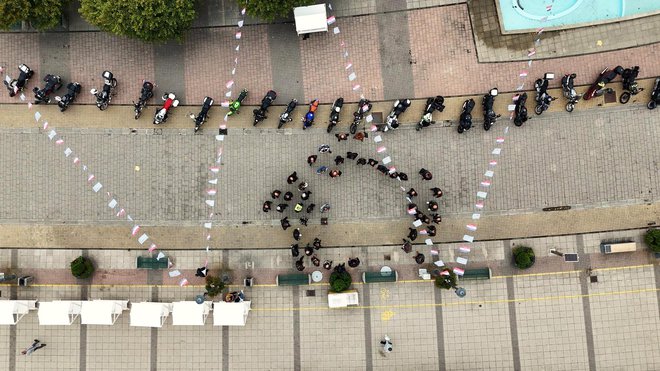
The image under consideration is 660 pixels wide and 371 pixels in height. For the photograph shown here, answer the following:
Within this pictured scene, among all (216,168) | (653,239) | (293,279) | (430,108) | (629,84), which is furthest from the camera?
(216,168)

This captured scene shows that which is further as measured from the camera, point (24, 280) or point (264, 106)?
point (24, 280)

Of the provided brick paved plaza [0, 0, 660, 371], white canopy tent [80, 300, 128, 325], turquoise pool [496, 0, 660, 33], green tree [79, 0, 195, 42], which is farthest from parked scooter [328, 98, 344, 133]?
white canopy tent [80, 300, 128, 325]

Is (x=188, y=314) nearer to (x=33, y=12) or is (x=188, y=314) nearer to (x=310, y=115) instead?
(x=310, y=115)

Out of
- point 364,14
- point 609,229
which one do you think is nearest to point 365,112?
point 364,14

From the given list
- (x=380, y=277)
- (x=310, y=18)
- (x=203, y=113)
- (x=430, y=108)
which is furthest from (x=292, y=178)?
(x=310, y=18)

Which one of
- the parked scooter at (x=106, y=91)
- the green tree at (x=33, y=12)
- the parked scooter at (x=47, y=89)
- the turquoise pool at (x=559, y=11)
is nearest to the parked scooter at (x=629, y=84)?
the turquoise pool at (x=559, y=11)

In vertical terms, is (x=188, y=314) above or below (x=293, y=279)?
below

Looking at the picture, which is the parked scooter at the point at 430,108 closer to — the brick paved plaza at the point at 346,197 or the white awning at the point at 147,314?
the brick paved plaza at the point at 346,197
